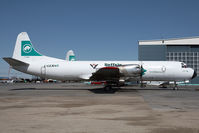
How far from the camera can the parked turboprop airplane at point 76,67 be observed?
20433 millimetres

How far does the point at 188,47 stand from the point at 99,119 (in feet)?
171

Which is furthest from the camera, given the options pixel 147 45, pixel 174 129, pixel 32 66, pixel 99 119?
pixel 147 45

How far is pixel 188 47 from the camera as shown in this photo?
172ft

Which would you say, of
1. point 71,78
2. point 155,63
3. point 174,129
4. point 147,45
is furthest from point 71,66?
point 147,45

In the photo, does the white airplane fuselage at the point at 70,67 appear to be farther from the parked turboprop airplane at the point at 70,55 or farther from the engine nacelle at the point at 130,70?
the parked turboprop airplane at the point at 70,55

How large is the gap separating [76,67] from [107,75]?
3.85 m

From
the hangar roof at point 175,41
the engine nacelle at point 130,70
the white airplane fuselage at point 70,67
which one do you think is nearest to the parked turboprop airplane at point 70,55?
the hangar roof at point 175,41

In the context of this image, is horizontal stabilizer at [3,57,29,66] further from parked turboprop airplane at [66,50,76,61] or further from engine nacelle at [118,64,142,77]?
parked turboprop airplane at [66,50,76,61]

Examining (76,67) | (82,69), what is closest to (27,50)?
(76,67)

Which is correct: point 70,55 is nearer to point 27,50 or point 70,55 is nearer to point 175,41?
point 27,50

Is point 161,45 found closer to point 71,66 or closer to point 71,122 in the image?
point 71,66

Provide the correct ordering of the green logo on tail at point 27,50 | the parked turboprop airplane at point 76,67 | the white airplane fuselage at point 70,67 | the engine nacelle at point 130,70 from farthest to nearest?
the green logo on tail at point 27,50
the white airplane fuselage at point 70,67
the parked turboprop airplane at point 76,67
the engine nacelle at point 130,70

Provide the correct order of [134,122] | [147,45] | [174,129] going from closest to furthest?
1. [174,129]
2. [134,122]
3. [147,45]

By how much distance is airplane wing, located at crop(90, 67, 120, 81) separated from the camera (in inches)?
709
